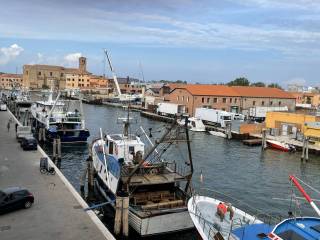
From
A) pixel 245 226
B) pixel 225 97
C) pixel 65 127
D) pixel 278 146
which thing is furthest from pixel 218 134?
pixel 245 226

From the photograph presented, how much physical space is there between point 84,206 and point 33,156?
52.1 feet

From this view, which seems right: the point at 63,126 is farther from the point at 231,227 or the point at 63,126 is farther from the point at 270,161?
the point at 231,227

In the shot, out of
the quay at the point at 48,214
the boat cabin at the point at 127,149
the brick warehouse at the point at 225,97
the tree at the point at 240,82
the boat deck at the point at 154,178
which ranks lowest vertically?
the quay at the point at 48,214

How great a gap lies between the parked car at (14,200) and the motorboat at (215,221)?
9193 millimetres

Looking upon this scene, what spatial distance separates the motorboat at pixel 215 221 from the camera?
2011 cm

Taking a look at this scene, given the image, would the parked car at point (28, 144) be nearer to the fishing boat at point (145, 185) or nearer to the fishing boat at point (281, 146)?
the fishing boat at point (145, 185)

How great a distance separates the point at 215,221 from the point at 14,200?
36.4 feet

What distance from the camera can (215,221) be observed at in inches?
871

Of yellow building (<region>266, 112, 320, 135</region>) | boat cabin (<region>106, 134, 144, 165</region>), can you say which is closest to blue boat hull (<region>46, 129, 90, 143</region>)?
boat cabin (<region>106, 134, 144, 165</region>)

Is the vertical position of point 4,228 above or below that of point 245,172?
above

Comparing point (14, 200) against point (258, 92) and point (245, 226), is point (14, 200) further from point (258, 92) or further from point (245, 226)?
point (258, 92)

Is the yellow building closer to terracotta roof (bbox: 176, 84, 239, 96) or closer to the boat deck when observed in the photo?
terracotta roof (bbox: 176, 84, 239, 96)

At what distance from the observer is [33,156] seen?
3800cm

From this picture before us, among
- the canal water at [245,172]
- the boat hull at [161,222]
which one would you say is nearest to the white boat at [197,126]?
the canal water at [245,172]
